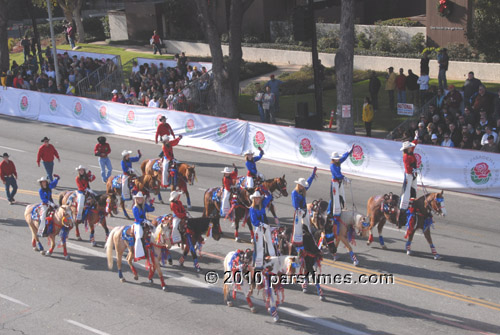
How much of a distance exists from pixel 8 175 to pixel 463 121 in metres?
15.8

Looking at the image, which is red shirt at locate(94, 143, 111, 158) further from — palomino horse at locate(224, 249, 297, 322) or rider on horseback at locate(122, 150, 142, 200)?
palomino horse at locate(224, 249, 297, 322)

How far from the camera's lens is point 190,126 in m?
27.2

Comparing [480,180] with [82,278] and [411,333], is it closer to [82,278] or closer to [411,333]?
[411,333]

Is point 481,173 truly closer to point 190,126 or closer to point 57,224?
point 190,126

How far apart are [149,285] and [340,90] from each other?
13.8 meters

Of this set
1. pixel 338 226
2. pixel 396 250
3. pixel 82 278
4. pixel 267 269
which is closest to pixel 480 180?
pixel 396 250

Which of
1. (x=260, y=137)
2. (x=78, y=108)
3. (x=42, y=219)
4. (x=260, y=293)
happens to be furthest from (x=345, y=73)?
(x=78, y=108)

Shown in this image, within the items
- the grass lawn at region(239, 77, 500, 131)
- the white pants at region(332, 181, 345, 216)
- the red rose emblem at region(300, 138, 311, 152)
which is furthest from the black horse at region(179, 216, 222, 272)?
the grass lawn at region(239, 77, 500, 131)

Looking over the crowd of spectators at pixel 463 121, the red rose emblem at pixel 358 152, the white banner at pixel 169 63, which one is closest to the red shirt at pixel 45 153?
the red rose emblem at pixel 358 152

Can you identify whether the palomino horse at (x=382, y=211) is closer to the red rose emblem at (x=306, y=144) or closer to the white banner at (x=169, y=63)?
the red rose emblem at (x=306, y=144)

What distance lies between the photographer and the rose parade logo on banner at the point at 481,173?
63.5 feet

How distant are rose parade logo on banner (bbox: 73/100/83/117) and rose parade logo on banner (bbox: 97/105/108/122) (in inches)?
57.4

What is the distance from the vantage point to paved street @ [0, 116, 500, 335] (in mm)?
12328

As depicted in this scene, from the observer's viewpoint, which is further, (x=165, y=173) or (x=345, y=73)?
(x=345, y=73)
